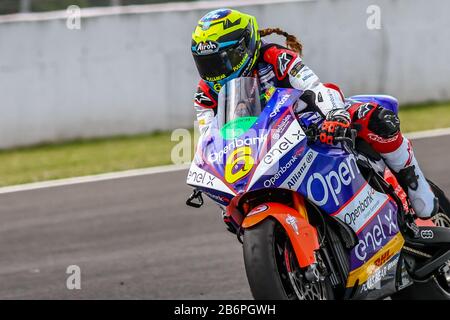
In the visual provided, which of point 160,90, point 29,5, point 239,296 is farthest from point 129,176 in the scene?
point 239,296

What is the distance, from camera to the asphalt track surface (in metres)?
6.99

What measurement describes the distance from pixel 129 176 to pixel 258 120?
607cm

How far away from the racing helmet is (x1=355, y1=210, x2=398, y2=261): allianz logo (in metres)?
1.05

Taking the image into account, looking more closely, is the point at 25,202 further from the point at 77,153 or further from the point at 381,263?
the point at 381,263

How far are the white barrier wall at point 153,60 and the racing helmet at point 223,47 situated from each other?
7622 millimetres

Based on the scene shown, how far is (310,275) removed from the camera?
480cm

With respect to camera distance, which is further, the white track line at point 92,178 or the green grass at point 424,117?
the green grass at point 424,117

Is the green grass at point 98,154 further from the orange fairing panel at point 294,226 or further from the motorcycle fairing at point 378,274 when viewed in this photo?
the orange fairing panel at point 294,226

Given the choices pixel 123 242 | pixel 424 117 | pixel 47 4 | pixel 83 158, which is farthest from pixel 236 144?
pixel 47 4

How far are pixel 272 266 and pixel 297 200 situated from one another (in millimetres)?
483

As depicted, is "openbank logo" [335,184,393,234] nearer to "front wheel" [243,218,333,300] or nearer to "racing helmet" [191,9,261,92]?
A: "front wheel" [243,218,333,300]

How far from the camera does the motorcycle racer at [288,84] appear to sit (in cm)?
529

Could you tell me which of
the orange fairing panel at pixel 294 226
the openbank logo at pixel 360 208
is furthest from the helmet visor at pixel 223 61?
the openbank logo at pixel 360 208

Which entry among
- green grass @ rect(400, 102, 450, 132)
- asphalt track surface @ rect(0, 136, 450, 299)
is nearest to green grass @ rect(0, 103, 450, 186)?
green grass @ rect(400, 102, 450, 132)
